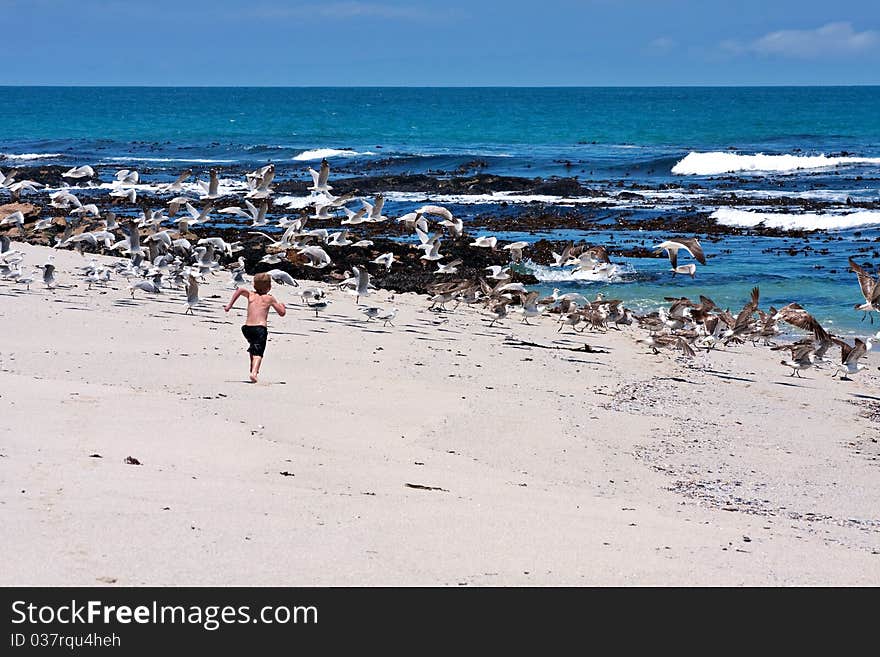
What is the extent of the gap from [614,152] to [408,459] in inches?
2116

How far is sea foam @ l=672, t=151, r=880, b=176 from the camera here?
48062mm

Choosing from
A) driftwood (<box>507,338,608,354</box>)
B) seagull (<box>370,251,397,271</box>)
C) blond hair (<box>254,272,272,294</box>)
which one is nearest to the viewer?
blond hair (<box>254,272,272,294</box>)

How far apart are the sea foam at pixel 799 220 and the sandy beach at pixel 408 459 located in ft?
52.1

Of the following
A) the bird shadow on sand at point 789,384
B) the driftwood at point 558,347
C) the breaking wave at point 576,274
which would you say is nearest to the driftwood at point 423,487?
the bird shadow on sand at point 789,384

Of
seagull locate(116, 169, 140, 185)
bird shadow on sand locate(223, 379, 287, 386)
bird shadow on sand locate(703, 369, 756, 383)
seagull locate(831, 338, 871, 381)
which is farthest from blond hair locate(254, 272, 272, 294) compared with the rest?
seagull locate(116, 169, 140, 185)

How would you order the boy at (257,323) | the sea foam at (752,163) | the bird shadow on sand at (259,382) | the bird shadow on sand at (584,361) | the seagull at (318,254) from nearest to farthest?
1. the bird shadow on sand at (259,382)
2. the boy at (257,323)
3. the bird shadow on sand at (584,361)
4. the seagull at (318,254)
5. the sea foam at (752,163)

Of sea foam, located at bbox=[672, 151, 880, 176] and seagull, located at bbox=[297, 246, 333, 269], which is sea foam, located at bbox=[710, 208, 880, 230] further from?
sea foam, located at bbox=[672, 151, 880, 176]

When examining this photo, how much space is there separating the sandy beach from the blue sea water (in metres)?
7.01

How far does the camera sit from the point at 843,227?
29.2 m

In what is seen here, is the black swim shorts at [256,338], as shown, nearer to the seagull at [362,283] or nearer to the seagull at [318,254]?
the seagull at [362,283]

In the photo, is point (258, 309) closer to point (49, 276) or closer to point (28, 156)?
point (49, 276)

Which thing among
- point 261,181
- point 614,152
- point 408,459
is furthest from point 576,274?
point 614,152

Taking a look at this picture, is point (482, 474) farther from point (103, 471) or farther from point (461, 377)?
point (461, 377)

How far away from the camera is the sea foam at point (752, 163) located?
48.1 metres
